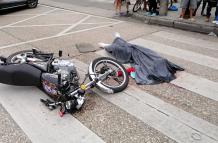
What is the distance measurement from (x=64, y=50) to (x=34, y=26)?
3141 millimetres

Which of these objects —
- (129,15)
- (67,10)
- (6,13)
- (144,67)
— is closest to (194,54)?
(144,67)

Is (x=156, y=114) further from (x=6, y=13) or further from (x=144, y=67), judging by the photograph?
(x=6, y=13)

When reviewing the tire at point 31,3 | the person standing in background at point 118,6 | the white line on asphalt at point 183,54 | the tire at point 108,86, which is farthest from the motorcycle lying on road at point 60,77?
the tire at point 31,3

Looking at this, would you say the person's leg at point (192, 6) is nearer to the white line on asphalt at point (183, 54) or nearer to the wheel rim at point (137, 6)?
the white line on asphalt at point (183, 54)

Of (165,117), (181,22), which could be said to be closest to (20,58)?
(165,117)

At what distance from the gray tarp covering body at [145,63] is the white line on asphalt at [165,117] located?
52 centimetres

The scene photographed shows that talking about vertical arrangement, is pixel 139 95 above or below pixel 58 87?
below

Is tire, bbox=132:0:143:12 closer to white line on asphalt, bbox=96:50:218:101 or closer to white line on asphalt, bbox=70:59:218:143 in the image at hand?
white line on asphalt, bbox=96:50:218:101

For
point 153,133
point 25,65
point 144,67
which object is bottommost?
point 153,133

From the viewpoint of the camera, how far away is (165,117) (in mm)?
3809

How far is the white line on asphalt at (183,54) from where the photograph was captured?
5857 mm

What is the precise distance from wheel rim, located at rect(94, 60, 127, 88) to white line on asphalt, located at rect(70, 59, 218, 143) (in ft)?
0.65

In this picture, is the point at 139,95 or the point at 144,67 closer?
the point at 139,95

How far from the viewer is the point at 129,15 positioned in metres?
10.6
